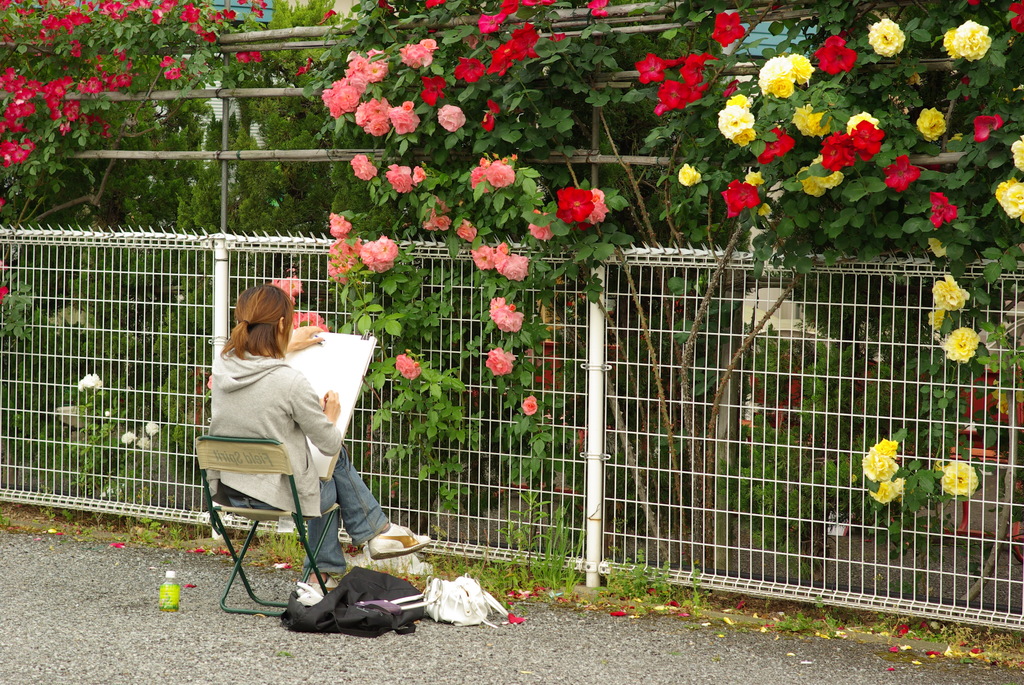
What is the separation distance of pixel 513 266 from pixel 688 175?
0.89 meters

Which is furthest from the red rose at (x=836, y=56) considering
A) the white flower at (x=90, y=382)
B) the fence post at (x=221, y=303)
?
the white flower at (x=90, y=382)

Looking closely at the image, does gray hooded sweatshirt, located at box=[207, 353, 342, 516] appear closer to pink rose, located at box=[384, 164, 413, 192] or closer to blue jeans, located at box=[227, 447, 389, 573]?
blue jeans, located at box=[227, 447, 389, 573]

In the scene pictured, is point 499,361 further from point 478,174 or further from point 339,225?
point 339,225

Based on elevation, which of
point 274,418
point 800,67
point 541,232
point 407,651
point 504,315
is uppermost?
point 800,67

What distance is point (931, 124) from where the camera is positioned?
4305mm

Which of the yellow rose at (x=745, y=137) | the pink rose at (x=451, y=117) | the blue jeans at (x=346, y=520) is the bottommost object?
the blue jeans at (x=346, y=520)

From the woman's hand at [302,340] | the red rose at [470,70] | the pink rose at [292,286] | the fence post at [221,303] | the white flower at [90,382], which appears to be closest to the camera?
the woman's hand at [302,340]

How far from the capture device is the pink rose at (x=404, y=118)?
498cm

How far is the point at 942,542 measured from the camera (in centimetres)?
448

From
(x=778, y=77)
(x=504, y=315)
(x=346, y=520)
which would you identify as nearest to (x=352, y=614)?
(x=346, y=520)

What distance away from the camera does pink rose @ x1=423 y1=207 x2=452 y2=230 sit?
16.8 ft

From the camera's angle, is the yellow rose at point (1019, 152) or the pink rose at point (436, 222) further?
the pink rose at point (436, 222)

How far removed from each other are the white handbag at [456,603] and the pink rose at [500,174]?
1714 millimetres

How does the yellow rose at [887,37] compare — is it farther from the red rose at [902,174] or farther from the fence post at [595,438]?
the fence post at [595,438]
